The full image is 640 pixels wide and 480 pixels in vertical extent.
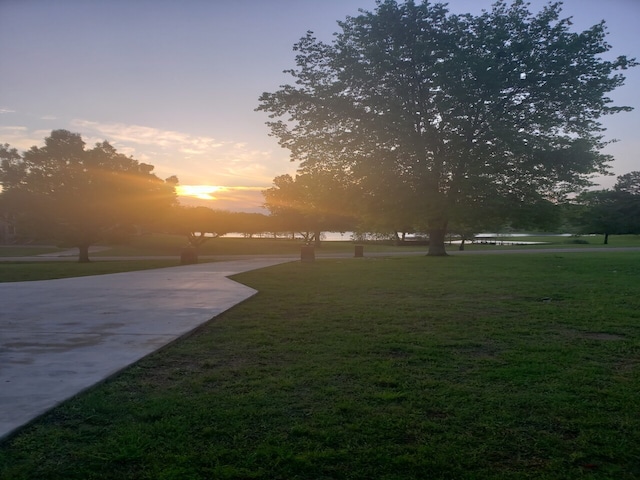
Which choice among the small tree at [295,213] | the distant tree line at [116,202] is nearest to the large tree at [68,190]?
the distant tree line at [116,202]

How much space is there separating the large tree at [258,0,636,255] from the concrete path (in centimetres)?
1142

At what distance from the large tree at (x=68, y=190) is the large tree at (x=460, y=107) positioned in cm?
1200

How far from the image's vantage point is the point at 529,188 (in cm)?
2184

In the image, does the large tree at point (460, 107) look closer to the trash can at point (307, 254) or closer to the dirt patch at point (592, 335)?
the trash can at point (307, 254)

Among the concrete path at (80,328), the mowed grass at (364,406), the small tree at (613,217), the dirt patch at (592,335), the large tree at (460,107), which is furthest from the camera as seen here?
the small tree at (613,217)

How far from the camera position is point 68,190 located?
90.0 feet

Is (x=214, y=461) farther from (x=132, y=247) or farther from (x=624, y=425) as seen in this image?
(x=132, y=247)

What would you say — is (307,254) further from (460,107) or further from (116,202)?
(116,202)

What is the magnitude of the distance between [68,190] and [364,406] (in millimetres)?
27524

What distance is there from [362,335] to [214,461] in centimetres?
349

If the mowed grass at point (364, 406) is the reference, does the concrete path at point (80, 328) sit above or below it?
above

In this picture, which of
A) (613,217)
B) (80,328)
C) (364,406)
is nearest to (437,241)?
(80,328)

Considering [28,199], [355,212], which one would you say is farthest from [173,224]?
[355,212]

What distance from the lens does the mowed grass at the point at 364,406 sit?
298 cm
